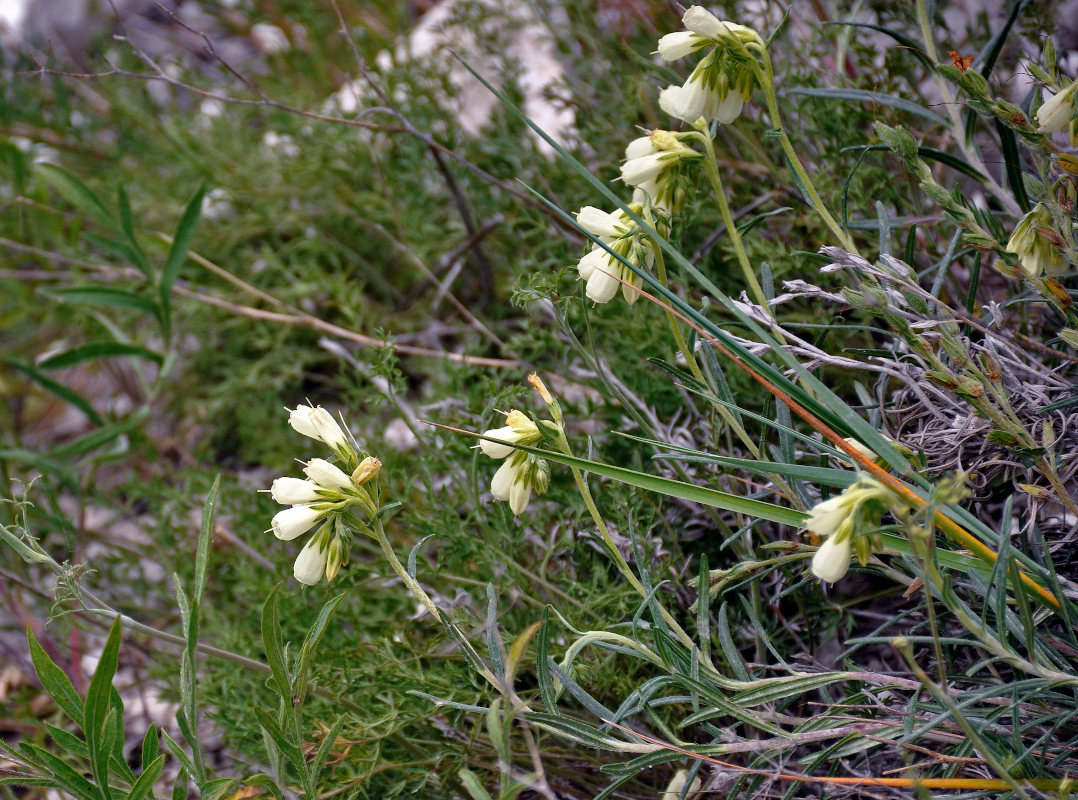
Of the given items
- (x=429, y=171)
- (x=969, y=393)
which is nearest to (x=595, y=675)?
(x=969, y=393)

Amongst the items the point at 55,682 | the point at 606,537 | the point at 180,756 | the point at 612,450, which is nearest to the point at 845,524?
the point at 606,537

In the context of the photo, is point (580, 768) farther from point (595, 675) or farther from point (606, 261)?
point (606, 261)

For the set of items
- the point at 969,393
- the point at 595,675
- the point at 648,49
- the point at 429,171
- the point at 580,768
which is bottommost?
the point at 580,768

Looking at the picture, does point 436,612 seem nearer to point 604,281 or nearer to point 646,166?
point 604,281

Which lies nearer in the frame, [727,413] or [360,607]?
[727,413]

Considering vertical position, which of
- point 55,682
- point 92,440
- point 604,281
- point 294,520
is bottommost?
point 92,440

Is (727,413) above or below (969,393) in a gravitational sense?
below
